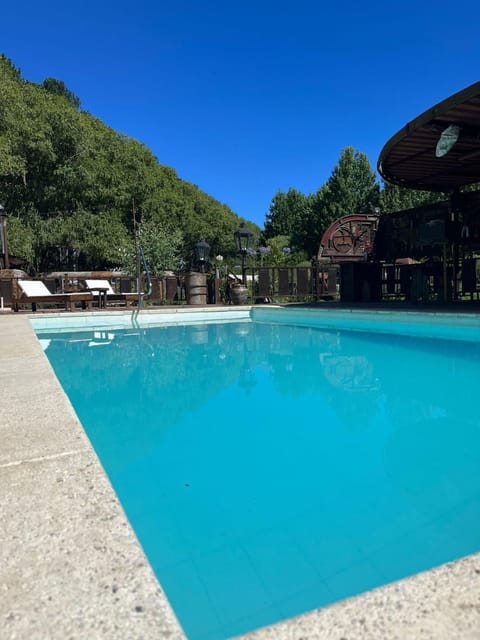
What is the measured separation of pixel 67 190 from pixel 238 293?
1545 centimetres

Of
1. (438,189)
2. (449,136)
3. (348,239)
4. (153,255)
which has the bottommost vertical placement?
(348,239)

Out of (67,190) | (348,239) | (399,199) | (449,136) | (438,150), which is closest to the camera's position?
(449,136)

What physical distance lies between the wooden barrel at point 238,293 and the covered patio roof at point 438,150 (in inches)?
255

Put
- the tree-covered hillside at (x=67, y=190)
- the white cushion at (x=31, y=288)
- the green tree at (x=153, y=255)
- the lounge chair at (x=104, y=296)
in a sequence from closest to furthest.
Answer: the white cushion at (x=31, y=288) → the lounge chair at (x=104, y=296) → the green tree at (x=153, y=255) → the tree-covered hillside at (x=67, y=190)

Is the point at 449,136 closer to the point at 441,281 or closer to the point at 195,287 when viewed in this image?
the point at 441,281

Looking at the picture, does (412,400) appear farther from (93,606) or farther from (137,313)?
(137,313)

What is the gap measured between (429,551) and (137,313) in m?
11.7

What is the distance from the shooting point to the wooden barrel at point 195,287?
54.9 ft

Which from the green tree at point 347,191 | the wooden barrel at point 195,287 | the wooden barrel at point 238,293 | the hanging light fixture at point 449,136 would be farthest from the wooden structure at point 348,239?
the green tree at point 347,191

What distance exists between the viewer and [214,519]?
85.0 inches

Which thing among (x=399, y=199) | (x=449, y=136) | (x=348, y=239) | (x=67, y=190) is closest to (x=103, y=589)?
(x=449, y=136)

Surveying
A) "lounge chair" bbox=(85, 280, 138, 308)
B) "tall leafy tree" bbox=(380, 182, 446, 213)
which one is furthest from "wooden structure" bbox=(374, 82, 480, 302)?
"tall leafy tree" bbox=(380, 182, 446, 213)

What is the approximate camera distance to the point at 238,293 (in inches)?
642

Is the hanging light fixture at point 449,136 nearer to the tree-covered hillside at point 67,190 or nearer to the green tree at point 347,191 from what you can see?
the tree-covered hillside at point 67,190
